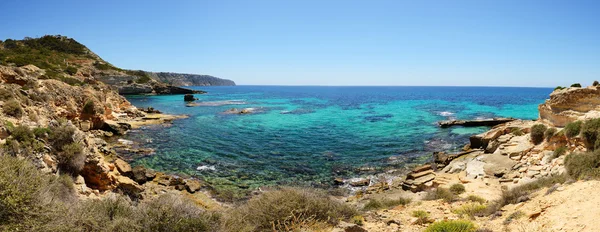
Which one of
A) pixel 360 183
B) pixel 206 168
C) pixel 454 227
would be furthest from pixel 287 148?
pixel 454 227

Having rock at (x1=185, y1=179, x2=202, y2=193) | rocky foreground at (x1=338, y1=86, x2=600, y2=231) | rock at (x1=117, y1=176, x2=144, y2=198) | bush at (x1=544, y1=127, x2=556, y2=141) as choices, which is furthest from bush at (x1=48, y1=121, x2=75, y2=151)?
bush at (x1=544, y1=127, x2=556, y2=141)

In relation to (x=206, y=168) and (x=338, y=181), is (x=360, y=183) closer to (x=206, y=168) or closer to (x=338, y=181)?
(x=338, y=181)

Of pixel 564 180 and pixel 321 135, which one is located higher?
pixel 564 180

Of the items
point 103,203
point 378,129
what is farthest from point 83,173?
point 378,129

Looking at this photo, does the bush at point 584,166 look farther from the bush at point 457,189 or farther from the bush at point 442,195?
the bush at point 442,195

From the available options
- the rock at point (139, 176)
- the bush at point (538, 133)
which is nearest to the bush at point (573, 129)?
the bush at point (538, 133)

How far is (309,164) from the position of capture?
20.0 m

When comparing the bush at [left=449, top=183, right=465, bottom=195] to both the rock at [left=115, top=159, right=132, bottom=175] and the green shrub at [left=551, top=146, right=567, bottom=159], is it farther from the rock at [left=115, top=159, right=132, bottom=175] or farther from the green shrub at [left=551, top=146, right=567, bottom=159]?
the rock at [left=115, top=159, right=132, bottom=175]

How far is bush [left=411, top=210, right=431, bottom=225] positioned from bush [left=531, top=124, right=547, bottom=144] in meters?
11.8

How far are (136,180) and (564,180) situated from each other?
726 inches

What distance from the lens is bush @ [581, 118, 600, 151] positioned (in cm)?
1195

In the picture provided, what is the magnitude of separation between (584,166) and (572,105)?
9.48 meters

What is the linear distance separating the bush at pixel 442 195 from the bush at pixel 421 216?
2241mm

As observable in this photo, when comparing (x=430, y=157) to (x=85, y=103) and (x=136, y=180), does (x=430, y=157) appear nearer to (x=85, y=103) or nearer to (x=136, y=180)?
(x=136, y=180)
